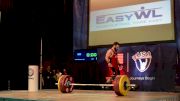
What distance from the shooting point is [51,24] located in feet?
18.5

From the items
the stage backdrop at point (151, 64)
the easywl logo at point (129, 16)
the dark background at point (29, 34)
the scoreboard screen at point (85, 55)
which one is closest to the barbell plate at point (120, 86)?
the stage backdrop at point (151, 64)

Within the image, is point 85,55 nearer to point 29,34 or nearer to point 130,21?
point 130,21

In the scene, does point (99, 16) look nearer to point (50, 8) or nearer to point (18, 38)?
point (50, 8)

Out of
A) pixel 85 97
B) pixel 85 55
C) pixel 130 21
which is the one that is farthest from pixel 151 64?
pixel 85 97

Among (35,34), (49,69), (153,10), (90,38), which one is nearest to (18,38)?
(35,34)

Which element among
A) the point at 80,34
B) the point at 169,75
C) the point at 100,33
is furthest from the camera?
the point at 80,34

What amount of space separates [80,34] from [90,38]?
27cm

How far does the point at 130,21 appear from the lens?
4.73 meters

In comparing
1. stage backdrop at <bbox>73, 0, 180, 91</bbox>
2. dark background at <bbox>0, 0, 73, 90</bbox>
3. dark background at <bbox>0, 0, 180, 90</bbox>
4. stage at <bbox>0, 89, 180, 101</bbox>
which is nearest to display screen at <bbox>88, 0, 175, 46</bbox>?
stage backdrop at <bbox>73, 0, 180, 91</bbox>

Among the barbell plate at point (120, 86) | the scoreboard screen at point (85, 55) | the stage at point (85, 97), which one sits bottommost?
the stage at point (85, 97)

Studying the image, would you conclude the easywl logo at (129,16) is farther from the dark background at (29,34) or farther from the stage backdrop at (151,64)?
the dark background at (29,34)

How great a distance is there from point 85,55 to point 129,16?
0.96 metres

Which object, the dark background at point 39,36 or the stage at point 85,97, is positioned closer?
the stage at point 85,97

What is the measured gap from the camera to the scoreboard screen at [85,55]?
16.5ft
